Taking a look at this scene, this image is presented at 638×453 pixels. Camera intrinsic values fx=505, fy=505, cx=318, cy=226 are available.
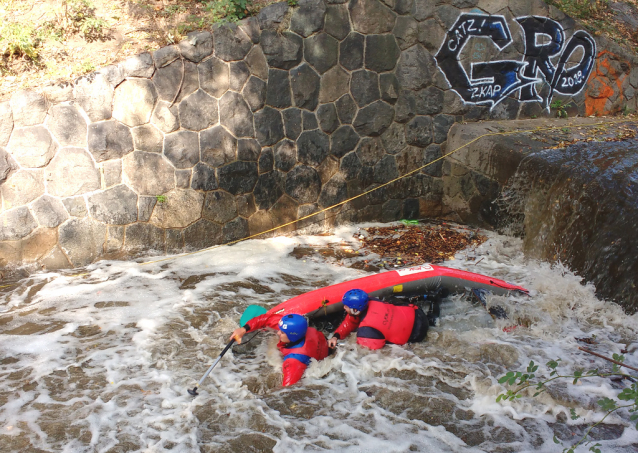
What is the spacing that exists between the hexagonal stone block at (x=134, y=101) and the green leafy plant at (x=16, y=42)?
0.96 m

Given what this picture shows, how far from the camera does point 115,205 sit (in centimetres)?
520

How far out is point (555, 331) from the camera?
13.4 ft

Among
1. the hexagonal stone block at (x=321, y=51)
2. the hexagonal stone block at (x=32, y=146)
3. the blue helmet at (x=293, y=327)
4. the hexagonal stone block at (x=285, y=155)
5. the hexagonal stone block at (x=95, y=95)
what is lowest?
the blue helmet at (x=293, y=327)

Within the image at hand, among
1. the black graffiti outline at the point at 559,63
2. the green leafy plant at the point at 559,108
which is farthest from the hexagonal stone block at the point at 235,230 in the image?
the green leafy plant at the point at 559,108

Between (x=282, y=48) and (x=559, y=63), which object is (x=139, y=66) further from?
(x=559, y=63)

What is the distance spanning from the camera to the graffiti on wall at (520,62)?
6500 mm

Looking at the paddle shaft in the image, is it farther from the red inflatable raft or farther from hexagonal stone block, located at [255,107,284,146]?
hexagonal stone block, located at [255,107,284,146]

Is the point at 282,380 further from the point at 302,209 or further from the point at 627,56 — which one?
the point at 627,56

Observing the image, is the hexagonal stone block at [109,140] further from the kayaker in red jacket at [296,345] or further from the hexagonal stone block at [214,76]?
the kayaker in red jacket at [296,345]

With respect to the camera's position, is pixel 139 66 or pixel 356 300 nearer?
pixel 356 300

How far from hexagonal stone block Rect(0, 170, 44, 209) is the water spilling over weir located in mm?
4987

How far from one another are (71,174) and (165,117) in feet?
3.57

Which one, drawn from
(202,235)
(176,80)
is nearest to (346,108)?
(176,80)

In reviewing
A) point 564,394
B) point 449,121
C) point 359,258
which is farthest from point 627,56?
point 564,394
